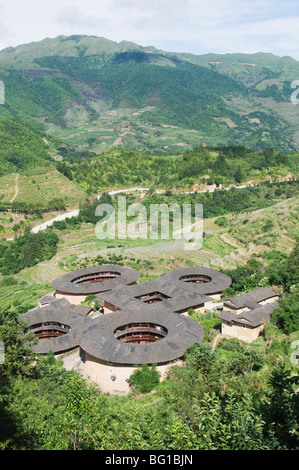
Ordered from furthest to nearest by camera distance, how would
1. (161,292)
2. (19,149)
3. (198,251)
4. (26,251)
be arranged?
(19,149), (26,251), (198,251), (161,292)

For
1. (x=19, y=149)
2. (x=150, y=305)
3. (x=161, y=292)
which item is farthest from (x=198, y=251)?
(x=19, y=149)

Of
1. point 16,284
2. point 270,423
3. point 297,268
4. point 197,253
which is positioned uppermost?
point 270,423

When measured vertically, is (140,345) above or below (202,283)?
above

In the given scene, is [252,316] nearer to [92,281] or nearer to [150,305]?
[150,305]

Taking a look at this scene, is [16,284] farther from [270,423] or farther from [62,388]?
[270,423]

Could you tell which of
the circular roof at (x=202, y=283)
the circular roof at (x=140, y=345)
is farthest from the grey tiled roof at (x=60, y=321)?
the circular roof at (x=202, y=283)
